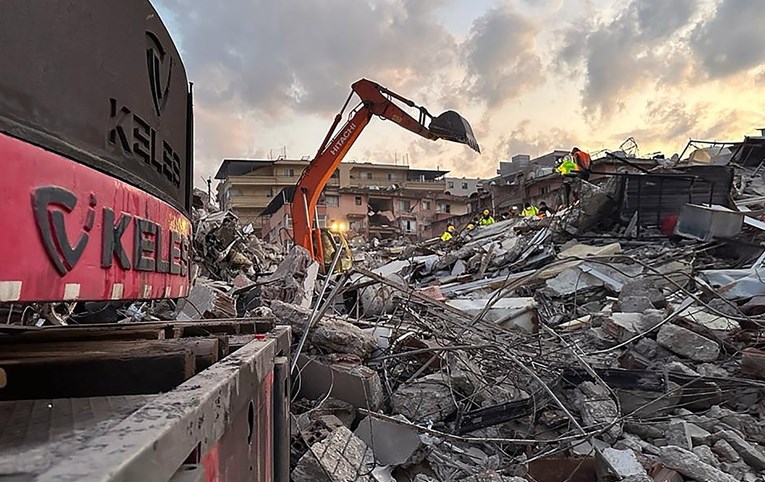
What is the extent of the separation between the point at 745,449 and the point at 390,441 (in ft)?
7.79

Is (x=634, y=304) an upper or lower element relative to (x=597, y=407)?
upper

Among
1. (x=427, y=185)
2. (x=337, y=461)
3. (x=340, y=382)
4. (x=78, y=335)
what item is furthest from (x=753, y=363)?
(x=427, y=185)

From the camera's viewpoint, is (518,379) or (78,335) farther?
(518,379)

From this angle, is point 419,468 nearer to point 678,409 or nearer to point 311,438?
point 311,438

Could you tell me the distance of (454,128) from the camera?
10.9 m

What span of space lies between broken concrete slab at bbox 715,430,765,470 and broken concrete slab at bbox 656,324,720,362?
4.25 ft

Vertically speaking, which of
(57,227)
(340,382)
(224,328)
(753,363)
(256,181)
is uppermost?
(256,181)

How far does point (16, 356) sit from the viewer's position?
56.2 inches

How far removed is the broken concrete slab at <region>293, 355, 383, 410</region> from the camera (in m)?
3.77

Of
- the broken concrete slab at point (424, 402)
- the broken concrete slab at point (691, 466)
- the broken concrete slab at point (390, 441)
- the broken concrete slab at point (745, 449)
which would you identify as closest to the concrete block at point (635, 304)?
the broken concrete slab at point (745, 449)

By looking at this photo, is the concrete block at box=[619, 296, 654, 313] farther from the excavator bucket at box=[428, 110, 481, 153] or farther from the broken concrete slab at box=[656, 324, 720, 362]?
the excavator bucket at box=[428, 110, 481, 153]

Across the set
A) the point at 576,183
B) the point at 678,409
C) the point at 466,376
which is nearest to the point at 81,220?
the point at 466,376

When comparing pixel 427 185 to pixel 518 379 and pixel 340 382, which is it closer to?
pixel 518 379

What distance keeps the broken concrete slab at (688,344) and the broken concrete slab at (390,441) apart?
2.97 m
